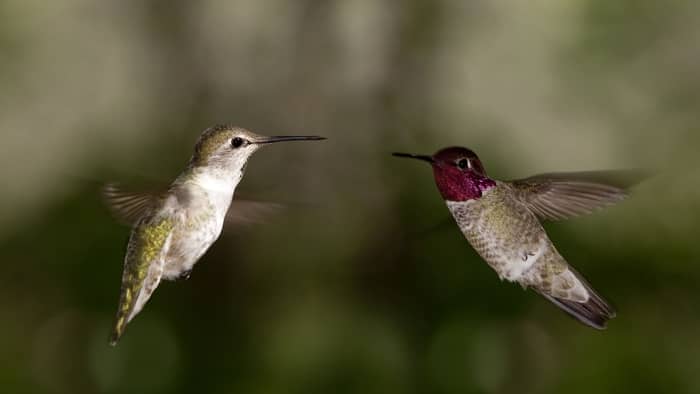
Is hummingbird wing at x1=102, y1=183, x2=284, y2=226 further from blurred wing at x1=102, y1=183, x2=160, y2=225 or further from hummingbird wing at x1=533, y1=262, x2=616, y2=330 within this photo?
hummingbird wing at x1=533, y1=262, x2=616, y2=330

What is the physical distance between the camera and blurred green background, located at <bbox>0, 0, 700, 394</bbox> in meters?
3.21

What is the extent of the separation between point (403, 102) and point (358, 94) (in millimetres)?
274

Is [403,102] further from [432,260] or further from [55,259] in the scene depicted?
[55,259]

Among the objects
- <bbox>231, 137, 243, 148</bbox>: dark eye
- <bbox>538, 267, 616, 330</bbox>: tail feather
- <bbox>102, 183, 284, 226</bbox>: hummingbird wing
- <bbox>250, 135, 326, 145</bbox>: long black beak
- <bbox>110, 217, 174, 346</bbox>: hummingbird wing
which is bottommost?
<bbox>538, 267, 616, 330</bbox>: tail feather

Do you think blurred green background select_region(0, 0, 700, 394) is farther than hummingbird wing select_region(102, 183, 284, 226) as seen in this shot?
Yes

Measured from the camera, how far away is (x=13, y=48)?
5906 mm

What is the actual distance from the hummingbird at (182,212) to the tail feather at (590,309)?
16.9 inches

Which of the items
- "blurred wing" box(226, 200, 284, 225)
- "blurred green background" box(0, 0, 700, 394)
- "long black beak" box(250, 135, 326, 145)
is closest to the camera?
"long black beak" box(250, 135, 326, 145)

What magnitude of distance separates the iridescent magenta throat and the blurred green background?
949 millimetres

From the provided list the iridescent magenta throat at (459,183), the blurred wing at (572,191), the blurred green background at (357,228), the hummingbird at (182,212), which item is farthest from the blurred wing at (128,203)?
the blurred green background at (357,228)

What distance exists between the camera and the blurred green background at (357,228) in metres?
3.21

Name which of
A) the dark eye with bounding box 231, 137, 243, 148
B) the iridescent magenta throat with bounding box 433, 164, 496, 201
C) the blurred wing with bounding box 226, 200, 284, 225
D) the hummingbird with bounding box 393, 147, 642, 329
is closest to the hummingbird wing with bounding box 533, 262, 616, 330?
the hummingbird with bounding box 393, 147, 642, 329

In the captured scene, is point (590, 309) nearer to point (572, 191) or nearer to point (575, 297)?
point (575, 297)

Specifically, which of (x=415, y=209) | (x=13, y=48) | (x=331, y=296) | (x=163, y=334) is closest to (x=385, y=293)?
(x=331, y=296)
